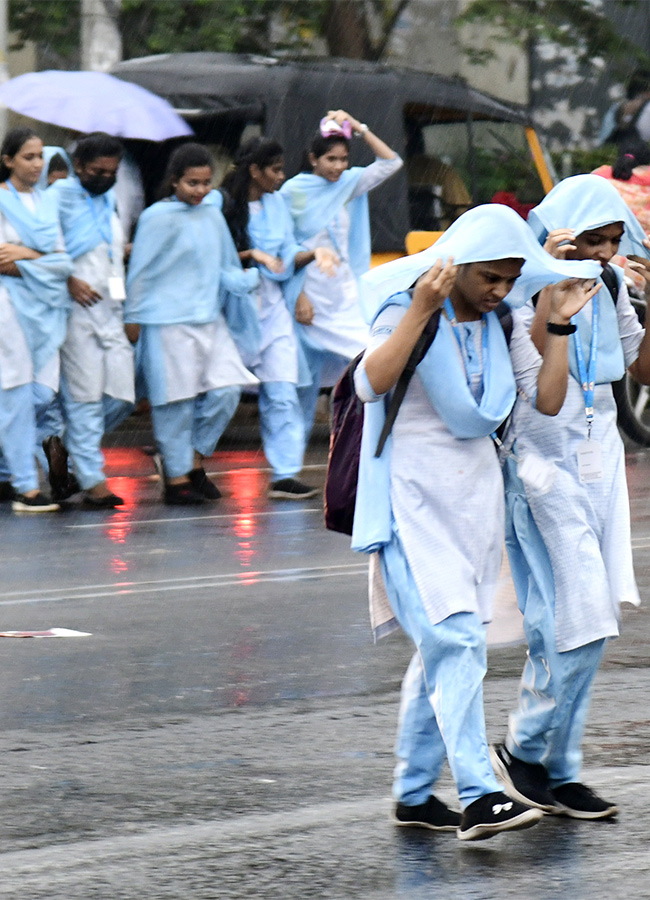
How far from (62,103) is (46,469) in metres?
2.74

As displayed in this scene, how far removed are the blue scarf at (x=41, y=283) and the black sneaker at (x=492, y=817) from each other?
6588 millimetres

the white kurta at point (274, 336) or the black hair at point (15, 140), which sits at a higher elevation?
the black hair at point (15, 140)

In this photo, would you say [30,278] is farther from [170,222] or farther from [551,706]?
[551,706]

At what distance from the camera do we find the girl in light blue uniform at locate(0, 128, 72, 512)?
34.4ft

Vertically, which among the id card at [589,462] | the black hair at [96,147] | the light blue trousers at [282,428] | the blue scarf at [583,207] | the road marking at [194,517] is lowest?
the road marking at [194,517]

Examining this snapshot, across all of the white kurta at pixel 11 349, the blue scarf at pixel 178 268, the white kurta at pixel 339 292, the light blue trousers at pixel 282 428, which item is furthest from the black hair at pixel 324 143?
the white kurta at pixel 11 349

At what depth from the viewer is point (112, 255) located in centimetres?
1084

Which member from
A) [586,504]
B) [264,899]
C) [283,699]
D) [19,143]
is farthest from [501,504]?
[19,143]

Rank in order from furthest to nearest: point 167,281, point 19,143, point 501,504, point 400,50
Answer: point 400,50
point 167,281
point 19,143
point 501,504

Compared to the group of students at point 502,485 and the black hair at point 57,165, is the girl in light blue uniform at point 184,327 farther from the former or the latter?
the group of students at point 502,485

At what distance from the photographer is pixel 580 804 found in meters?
4.79

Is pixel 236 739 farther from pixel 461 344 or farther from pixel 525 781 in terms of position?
pixel 461 344

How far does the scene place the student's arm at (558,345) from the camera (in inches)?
182

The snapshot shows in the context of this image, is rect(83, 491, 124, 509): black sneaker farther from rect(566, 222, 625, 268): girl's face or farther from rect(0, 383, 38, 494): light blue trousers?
rect(566, 222, 625, 268): girl's face
